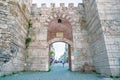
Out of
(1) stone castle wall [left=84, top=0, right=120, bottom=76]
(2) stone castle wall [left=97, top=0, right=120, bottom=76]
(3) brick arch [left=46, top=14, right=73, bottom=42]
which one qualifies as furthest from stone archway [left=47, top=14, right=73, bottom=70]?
(2) stone castle wall [left=97, top=0, right=120, bottom=76]

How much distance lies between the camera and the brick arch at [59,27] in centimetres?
827

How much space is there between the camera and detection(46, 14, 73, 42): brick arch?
827cm

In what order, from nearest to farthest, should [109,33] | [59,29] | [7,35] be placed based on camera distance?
1. [7,35]
2. [109,33]
3. [59,29]

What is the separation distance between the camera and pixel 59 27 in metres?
8.51

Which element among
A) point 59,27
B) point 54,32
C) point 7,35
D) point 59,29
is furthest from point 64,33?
point 7,35

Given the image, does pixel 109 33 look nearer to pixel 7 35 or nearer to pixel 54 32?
pixel 54 32

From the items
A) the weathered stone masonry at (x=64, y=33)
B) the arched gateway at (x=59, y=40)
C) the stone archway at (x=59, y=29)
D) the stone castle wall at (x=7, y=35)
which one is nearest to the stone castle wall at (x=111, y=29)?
the weathered stone masonry at (x=64, y=33)

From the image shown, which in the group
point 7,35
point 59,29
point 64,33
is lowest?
point 7,35

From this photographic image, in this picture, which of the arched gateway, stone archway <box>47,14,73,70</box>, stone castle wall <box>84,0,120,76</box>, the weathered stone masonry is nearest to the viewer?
stone castle wall <box>84,0,120,76</box>

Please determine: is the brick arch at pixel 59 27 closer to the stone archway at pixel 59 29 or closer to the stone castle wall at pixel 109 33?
the stone archway at pixel 59 29

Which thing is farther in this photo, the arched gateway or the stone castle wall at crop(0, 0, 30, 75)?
the arched gateway

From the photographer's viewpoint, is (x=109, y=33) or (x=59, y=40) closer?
(x=109, y=33)

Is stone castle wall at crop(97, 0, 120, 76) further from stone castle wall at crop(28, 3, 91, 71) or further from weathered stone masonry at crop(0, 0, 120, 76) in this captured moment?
stone castle wall at crop(28, 3, 91, 71)

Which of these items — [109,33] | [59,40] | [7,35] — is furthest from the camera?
[59,40]
